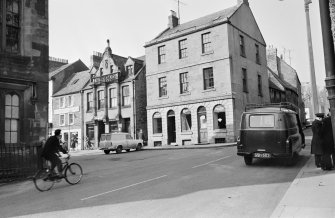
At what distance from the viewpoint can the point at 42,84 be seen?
604 inches

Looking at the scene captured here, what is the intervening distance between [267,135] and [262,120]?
69cm

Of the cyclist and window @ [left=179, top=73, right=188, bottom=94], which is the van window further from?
window @ [left=179, top=73, right=188, bottom=94]

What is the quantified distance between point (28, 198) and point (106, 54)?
99.3ft

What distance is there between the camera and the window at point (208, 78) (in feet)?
96.2

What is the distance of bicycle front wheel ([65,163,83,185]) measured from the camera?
10.2 m

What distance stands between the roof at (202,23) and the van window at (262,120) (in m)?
18.4

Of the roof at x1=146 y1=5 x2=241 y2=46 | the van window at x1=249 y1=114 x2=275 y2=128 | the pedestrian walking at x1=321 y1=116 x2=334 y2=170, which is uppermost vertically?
the roof at x1=146 y1=5 x2=241 y2=46

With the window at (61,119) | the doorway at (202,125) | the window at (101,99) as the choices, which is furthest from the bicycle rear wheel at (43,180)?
the window at (61,119)

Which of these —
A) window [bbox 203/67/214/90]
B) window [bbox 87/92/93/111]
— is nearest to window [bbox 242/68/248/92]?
window [bbox 203/67/214/90]

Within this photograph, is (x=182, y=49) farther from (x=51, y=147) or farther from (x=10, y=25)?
(x=51, y=147)

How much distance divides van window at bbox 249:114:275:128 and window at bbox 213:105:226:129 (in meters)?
16.0

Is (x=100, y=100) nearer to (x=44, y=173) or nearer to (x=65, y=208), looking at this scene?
(x=44, y=173)

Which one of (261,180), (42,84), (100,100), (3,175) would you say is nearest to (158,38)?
(100,100)

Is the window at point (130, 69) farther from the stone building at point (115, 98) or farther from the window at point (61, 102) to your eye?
the window at point (61, 102)
